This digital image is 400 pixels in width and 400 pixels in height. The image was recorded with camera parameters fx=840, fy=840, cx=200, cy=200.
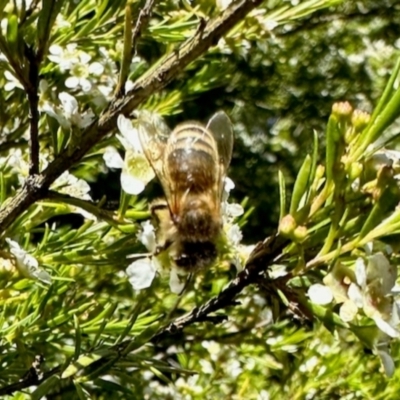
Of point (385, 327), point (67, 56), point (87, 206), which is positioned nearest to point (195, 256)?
point (87, 206)

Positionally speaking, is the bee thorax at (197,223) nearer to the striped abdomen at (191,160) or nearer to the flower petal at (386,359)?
the striped abdomen at (191,160)

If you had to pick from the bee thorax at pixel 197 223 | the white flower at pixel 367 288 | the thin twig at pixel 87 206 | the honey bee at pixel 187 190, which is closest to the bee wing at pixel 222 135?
the honey bee at pixel 187 190

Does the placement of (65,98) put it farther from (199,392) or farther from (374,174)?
(199,392)

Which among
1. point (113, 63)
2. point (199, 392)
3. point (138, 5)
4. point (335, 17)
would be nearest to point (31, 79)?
point (138, 5)

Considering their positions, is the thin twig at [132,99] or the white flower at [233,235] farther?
the white flower at [233,235]

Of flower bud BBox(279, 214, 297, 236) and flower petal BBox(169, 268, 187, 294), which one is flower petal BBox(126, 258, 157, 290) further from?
flower bud BBox(279, 214, 297, 236)

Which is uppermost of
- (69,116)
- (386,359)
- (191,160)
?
(69,116)

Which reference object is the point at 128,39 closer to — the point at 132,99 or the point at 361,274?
the point at 132,99
